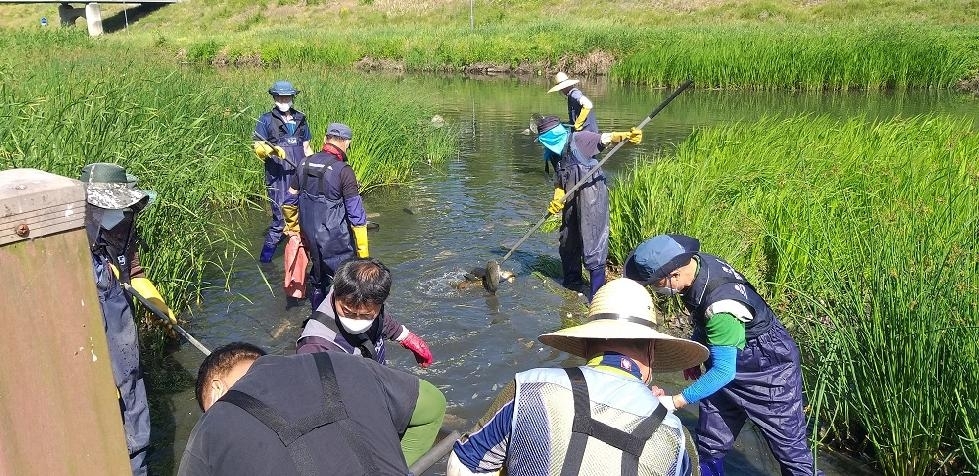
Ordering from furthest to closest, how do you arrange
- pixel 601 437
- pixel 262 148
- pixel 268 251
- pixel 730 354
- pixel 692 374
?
pixel 268 251, pixel 262 148, pixel 692 374, pixel 730 354, pixel 601 437

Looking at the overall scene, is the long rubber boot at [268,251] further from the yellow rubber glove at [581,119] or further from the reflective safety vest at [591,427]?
the reflective safety vest at [591,427]

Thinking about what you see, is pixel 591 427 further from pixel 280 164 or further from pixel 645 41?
pixel 645 41

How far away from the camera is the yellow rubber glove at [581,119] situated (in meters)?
6.96

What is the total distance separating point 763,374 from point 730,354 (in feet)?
1.35

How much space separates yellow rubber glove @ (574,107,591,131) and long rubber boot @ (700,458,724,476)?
148 inches

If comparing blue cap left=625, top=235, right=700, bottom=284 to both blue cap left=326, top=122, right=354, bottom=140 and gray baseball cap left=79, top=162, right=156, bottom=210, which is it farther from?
blue cap left=326, top=122, right=354, bottom=140

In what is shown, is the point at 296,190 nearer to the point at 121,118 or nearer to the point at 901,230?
the point at 121,118

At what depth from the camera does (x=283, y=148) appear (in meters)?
8.05

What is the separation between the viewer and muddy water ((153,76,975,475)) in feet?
17.1

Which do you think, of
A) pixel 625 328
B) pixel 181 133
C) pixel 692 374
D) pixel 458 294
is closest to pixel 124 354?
pixel 625 328

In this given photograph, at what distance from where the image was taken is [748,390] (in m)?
3.71

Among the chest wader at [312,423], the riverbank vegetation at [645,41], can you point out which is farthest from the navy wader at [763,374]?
the riverbank vegetation at [645,41]

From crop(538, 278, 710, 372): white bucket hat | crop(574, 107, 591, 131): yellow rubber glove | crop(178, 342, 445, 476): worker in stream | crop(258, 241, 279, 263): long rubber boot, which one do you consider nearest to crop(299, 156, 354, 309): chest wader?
crop(258, 241, 279, 263): long rubber boot

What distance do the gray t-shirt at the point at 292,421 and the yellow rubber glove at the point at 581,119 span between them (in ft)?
16.9
